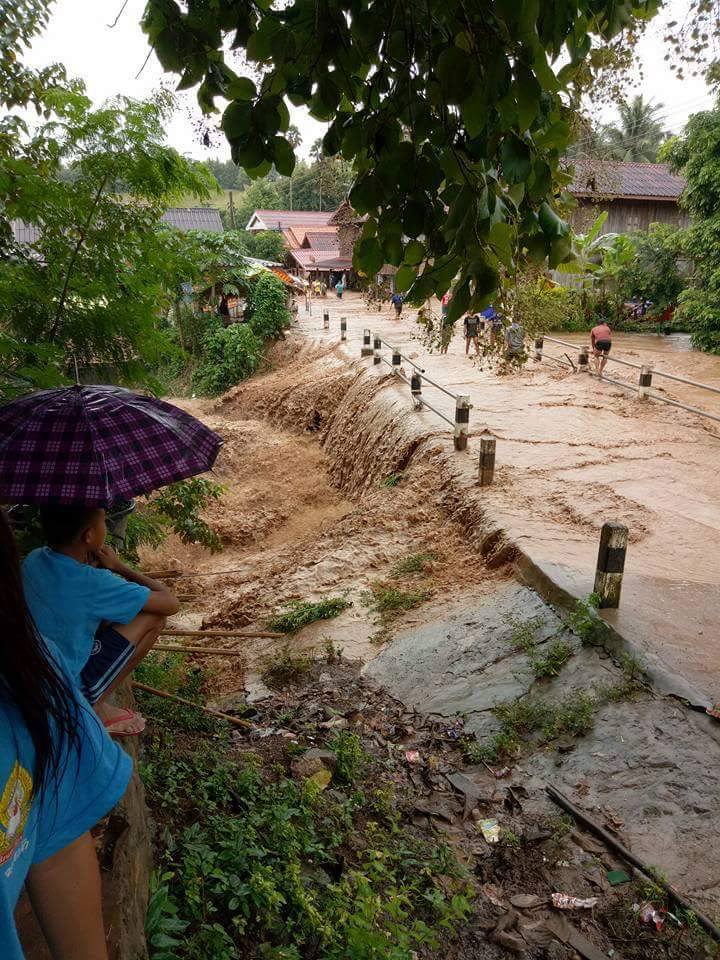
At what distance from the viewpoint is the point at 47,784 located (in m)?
1.14

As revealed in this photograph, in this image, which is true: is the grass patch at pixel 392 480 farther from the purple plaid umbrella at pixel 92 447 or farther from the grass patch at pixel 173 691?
the purple plaid umbrella at pixel 92 447

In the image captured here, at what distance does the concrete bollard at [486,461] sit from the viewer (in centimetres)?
762

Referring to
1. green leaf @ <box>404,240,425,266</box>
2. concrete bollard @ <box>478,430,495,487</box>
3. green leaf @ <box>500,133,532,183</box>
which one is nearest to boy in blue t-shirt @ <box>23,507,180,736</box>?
green leaf @ <box>404,240,425,266</box>

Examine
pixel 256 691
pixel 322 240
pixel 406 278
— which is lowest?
pixel 256 691

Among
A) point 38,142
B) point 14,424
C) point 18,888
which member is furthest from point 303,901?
point 38,142

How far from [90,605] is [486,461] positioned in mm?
6018

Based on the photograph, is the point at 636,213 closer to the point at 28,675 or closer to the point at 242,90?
the point at 242,90

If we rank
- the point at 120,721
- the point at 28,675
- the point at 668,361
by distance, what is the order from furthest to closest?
the point at 668,361 → the point at 120,721 → the point at 28,675

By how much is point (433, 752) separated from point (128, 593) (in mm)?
2788

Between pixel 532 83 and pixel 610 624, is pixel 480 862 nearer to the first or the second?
pixel 610 624

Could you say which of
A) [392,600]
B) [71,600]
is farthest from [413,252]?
[392,600]

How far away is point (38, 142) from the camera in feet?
14.4

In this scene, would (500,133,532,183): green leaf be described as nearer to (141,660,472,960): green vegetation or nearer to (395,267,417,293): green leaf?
(395,267,417,293): green leaf

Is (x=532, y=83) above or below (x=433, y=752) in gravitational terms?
above
